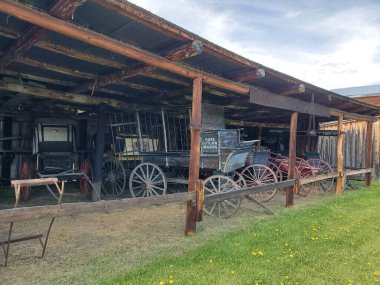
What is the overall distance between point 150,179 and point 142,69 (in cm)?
349

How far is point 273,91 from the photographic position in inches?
309

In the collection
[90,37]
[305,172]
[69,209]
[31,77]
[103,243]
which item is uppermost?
[90,37]

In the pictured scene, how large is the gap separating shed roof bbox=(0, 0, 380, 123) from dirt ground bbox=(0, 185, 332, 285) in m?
2.89

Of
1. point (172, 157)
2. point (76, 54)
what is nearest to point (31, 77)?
point (76, 54)

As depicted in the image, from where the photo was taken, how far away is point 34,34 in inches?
151

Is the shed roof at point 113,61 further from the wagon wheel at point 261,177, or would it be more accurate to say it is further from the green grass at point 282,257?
the green grass at point 282,257

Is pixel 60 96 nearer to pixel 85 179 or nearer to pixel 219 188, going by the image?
pixel 85 179

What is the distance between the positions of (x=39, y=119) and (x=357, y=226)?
8562mm

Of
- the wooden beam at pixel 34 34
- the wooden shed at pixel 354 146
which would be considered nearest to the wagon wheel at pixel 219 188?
the wooden beam at pixel 34 34

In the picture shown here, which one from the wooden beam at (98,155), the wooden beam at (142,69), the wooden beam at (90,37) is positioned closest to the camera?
the wooden beam at (90,37)

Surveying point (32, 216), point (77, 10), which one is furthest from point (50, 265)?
point (77, 10)

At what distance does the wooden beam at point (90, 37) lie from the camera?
3.10 metres

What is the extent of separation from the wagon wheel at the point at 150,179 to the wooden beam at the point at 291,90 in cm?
371

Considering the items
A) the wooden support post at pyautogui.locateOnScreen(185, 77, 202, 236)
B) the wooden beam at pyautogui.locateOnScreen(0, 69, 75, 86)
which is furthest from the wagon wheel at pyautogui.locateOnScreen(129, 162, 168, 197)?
the wooden beam at pyautogui.locateOnScreen(0, 69, 75, 86)
